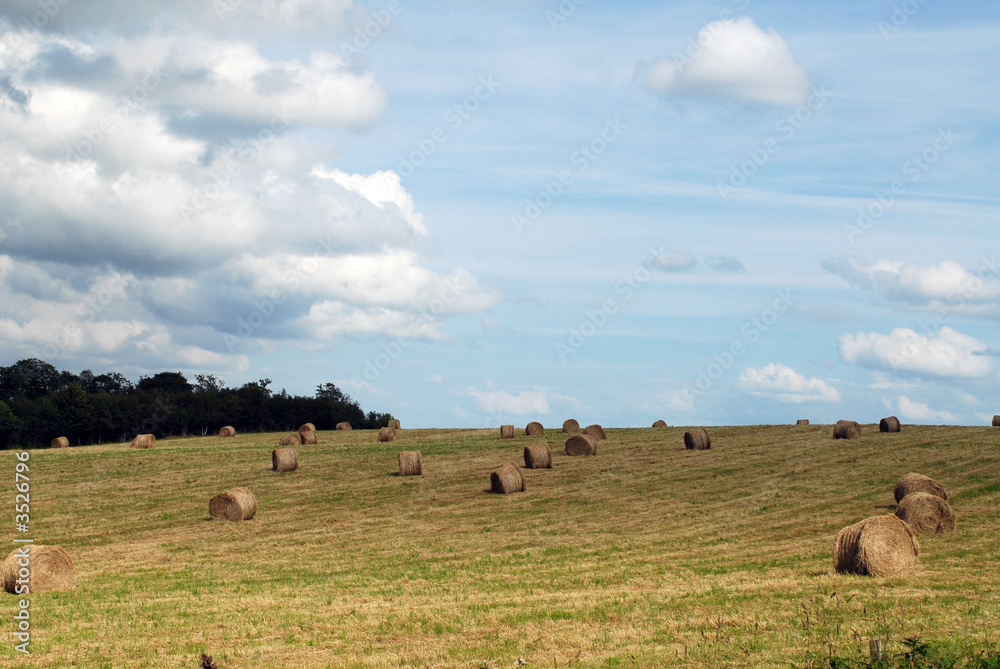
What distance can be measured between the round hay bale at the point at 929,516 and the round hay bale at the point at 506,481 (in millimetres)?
14092

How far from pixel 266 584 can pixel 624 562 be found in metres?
7.91

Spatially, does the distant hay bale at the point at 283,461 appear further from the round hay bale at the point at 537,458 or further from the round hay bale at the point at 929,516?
the round hay bale at the point at 929,516

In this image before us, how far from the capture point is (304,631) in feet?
45.9

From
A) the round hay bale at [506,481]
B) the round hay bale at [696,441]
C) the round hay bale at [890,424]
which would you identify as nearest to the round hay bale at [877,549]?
the round hay bale at [506,481]

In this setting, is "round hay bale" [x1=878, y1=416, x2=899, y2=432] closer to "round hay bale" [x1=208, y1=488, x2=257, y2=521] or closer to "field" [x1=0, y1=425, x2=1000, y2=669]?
"field" [x1=0, y1=425, x2=1000, y2=669]

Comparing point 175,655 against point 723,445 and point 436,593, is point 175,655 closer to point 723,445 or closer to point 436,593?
point 436,593

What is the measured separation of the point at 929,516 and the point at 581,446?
23.2m

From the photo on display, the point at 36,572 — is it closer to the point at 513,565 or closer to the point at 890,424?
the point at 513,565

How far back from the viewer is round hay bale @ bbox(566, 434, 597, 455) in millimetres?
43656

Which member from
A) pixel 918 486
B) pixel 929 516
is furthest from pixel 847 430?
pixel 929 516

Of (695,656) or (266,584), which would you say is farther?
(266,584)

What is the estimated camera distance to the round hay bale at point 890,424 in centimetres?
4924

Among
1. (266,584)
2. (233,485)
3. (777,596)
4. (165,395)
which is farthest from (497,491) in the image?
(165,395)

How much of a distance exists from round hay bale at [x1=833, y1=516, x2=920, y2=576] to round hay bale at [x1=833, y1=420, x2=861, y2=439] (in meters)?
31.0
